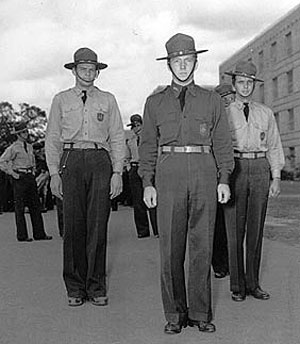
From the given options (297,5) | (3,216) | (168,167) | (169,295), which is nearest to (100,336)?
(169,295)

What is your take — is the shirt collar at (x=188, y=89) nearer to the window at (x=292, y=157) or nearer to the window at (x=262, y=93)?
the window at (x=292, y=157)

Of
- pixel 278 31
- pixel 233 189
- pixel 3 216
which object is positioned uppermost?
pixel 278 31

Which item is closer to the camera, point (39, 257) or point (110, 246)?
point (39, 257)

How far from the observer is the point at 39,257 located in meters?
10.1

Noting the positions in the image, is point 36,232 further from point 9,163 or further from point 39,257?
point 39,257

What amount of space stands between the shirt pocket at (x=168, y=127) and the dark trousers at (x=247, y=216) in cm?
139

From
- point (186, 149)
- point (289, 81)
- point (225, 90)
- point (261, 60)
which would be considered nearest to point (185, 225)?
point (186, 149)

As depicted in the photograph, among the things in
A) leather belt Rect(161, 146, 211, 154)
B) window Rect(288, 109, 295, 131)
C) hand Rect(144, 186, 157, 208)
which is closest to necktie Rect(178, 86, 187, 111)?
leather belt Rect(161, 146, 211, 154)

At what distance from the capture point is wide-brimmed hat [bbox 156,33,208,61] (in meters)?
5.56

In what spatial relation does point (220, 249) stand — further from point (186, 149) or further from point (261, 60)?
point (261, 60)

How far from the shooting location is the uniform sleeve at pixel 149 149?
18.6 feet

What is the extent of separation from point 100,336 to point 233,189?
2.09 metres

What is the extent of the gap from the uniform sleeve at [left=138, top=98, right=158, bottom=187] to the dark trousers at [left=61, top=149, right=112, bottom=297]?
1.03 meters

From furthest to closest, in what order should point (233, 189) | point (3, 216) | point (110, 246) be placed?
point (3, 216)
point (110, 246)
point (233, 189)
